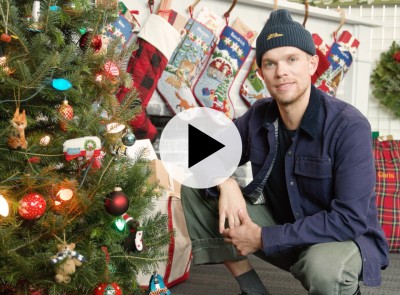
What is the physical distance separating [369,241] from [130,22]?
1.67 meters

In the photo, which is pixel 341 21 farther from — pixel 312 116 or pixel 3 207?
pixel 3 207

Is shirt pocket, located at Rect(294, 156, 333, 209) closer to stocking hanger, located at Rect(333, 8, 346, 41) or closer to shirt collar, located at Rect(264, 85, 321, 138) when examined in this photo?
shirt collar, located at Rect(264, 85, 321, 138)

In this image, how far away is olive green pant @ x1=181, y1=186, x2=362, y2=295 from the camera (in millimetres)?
1359

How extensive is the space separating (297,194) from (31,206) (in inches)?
28.7

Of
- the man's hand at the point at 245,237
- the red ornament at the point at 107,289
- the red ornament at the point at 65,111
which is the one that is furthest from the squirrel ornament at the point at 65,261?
the man's hand at the point at 245,237

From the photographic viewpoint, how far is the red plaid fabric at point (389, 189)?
269 cm

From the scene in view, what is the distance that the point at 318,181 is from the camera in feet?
4.98

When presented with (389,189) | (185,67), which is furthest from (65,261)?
(389,189)

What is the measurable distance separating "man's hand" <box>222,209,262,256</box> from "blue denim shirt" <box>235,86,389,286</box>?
0.03m

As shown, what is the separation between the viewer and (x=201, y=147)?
2.12 m

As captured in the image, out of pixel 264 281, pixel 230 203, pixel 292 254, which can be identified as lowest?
pixel 264 281

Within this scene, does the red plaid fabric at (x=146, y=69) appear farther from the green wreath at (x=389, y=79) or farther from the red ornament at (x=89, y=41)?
the green wreath at (x=389, y=79)

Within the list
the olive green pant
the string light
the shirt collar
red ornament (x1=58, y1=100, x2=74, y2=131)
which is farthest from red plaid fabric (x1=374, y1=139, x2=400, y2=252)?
the string light

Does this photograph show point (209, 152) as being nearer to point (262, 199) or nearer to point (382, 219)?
point (262, 199)
